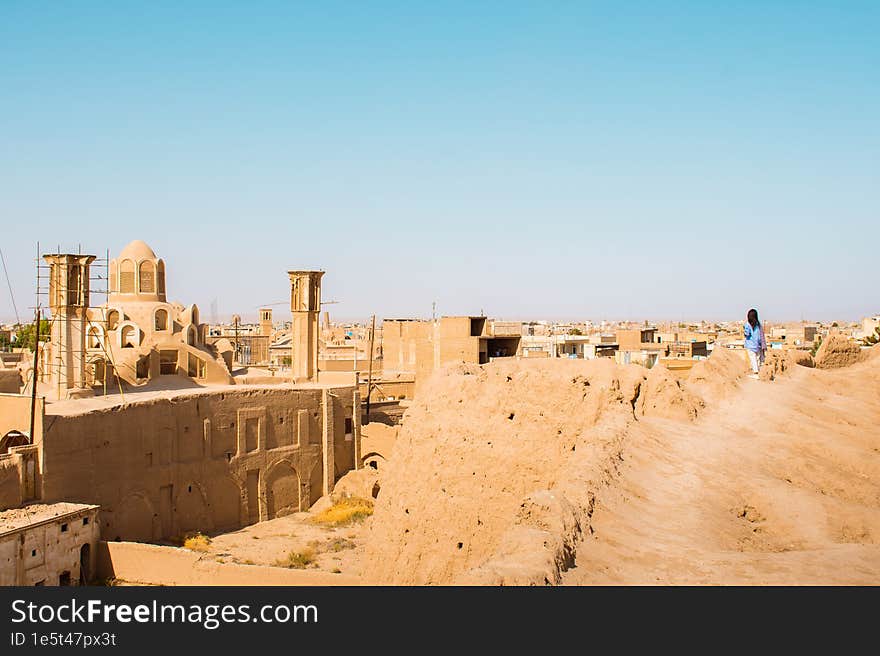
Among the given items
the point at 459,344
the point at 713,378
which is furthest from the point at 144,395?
the point at 713,378

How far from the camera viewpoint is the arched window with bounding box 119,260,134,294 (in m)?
28.2

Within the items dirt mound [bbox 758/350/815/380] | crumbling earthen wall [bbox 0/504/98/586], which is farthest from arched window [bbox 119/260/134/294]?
dirt mound [bbox 758/350/815/380]

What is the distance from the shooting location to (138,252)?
93.4ft

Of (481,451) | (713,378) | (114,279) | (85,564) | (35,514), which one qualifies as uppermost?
(114,279)

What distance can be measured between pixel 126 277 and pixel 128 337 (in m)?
2.54

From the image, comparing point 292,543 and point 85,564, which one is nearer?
point 85,564

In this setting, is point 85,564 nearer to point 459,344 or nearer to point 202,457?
point 202,457

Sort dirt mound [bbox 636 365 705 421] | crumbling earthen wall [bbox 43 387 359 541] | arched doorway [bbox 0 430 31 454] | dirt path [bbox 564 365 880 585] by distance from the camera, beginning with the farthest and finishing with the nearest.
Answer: crumbling earthen wall [bbox 43 387 359 541], arched doorway [bbox 0 430 31 454], dirt mound [bbox 636 365 705 421], dirt path [bbox 564 365 880 585]

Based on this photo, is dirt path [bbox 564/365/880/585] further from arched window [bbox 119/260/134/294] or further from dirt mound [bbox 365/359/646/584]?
arched window [bbox 119/260/134/294]

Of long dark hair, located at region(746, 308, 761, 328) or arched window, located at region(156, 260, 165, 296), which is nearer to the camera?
long dark hair, located at region(746, 308, 761, 328)

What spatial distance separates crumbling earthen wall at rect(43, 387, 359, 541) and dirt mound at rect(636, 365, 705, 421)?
12928mm

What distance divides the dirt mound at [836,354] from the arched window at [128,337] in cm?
2049

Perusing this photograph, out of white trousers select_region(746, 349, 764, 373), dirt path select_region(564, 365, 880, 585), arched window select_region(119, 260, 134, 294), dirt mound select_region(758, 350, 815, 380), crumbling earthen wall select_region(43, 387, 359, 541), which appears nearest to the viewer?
dirt path select_region(564, 365, 880, 585)
